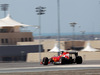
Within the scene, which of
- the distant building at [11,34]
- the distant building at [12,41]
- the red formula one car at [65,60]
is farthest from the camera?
the distant building at [11,34]

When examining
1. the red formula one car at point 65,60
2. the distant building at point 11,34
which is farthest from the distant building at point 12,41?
the red formula one car at point 65,60

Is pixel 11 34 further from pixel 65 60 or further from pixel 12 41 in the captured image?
pixel 65 60

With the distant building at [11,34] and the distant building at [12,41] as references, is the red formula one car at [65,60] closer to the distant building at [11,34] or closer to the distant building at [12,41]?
the distant building at [12,41]

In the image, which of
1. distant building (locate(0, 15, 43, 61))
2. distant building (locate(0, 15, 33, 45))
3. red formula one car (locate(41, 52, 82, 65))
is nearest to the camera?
red formula one car (locate(41, 52, 82, 65))

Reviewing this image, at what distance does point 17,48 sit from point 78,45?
19.9 meters

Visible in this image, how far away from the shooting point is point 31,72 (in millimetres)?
25391

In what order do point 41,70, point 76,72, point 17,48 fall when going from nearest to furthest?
point 76,72 → point 41,70 → point 17,48

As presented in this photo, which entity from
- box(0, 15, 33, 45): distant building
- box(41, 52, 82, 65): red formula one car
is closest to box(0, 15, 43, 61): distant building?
box(0, 15, 33, 45): distant building

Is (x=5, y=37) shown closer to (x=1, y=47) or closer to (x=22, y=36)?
(x=22, y=36)

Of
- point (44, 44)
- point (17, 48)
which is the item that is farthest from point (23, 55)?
point (44, 44)

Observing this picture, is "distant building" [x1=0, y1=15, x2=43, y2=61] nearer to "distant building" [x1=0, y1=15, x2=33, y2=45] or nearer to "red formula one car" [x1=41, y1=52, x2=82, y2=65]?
"distant building" [x1=0, y1=15, x2=33, y2=45]

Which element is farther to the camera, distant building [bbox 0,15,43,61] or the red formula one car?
distant building [bbox 0,15,43,61]

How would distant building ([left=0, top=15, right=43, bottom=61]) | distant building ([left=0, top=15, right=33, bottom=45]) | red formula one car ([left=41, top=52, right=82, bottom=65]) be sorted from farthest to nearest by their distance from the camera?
distant building ([left=0, top=15, right=33, bottom=45])
distant building ([left=0, top=15, right=43, bottom=61])
red formula one car ([left=41, top=52, right=82, bottom=65])

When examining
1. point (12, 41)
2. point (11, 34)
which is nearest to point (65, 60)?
point (11, 34)
